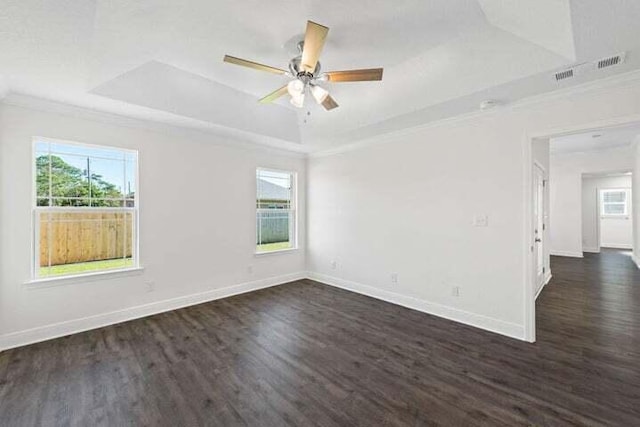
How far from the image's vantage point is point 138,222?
3611 mm

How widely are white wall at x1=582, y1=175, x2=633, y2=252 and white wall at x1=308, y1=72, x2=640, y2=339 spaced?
8194mm

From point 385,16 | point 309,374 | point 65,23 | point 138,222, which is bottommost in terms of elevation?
point 309,374

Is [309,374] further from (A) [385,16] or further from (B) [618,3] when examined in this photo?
(B) [618,3]

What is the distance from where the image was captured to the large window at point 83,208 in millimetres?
3041

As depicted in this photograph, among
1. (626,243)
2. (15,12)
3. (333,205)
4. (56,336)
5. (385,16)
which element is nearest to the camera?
(15,12)

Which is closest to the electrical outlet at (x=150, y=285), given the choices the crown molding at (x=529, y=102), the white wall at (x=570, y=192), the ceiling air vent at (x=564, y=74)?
the crown molding at (x=529, y=102)

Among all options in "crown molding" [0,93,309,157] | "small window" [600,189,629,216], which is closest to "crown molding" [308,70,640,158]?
"crown molding" [0,93,309,157]

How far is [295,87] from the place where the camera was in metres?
2.40

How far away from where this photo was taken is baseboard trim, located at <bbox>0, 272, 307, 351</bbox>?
9.37ft

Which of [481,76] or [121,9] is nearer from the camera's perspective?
[121,9]

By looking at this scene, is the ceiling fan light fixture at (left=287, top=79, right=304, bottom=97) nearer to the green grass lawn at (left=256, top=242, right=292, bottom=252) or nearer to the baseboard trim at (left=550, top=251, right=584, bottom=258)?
the green grass lawn at (left=256, top=242, right=292, bottom=252)

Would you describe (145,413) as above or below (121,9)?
below

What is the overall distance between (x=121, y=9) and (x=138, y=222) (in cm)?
250

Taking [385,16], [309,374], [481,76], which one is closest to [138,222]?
[309,374]
